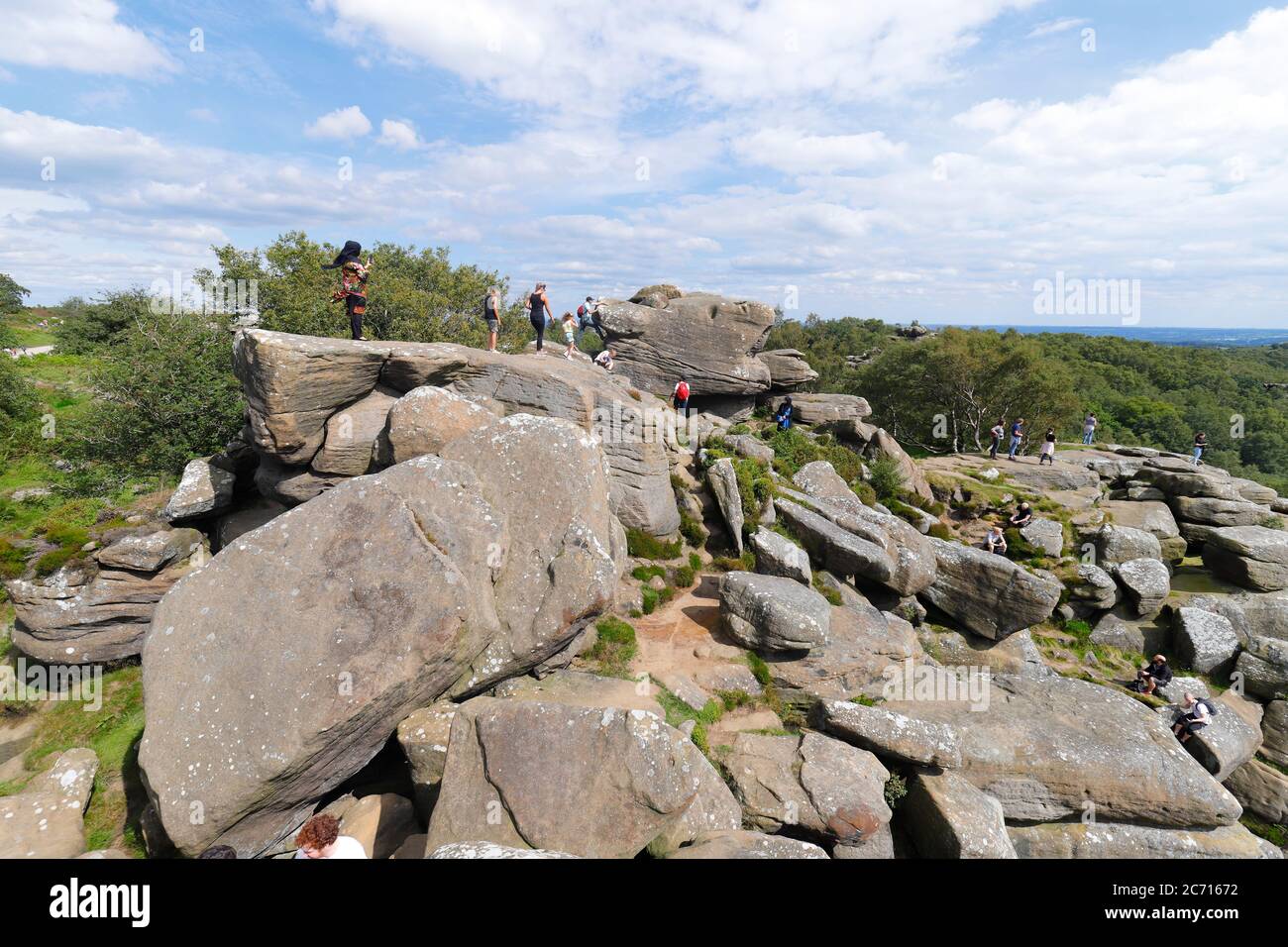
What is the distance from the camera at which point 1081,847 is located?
1267 centimetres

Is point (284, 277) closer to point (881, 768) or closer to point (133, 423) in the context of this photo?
point (133, 423)

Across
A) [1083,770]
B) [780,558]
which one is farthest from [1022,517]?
[780,558]

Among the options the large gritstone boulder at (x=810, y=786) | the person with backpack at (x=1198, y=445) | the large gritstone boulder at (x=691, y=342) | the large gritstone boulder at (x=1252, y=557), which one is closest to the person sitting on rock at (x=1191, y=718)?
the large gritstone boulder at (x=810, y=786)

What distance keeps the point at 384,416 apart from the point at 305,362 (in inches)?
91.6

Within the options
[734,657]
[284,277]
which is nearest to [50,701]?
[734,657]

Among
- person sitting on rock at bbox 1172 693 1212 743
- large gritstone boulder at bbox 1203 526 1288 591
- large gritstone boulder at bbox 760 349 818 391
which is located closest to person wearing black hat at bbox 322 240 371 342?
large gritstone boulder at bbox 760 349 818 391

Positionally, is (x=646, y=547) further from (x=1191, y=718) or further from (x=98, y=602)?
(x=1191, y=718)

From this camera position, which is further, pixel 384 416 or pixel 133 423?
pixel 133 423

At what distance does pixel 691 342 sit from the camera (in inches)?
1228

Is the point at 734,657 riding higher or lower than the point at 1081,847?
higher

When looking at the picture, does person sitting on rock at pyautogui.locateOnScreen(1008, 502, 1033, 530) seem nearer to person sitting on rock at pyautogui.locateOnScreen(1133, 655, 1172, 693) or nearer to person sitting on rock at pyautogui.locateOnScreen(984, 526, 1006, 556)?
person sitting on rock at pyautogui.locateOnScreen(984, 526, 1006, 556)

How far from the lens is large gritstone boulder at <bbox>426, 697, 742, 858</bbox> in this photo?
8.20 metres

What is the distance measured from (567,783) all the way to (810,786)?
5190 millimetres
